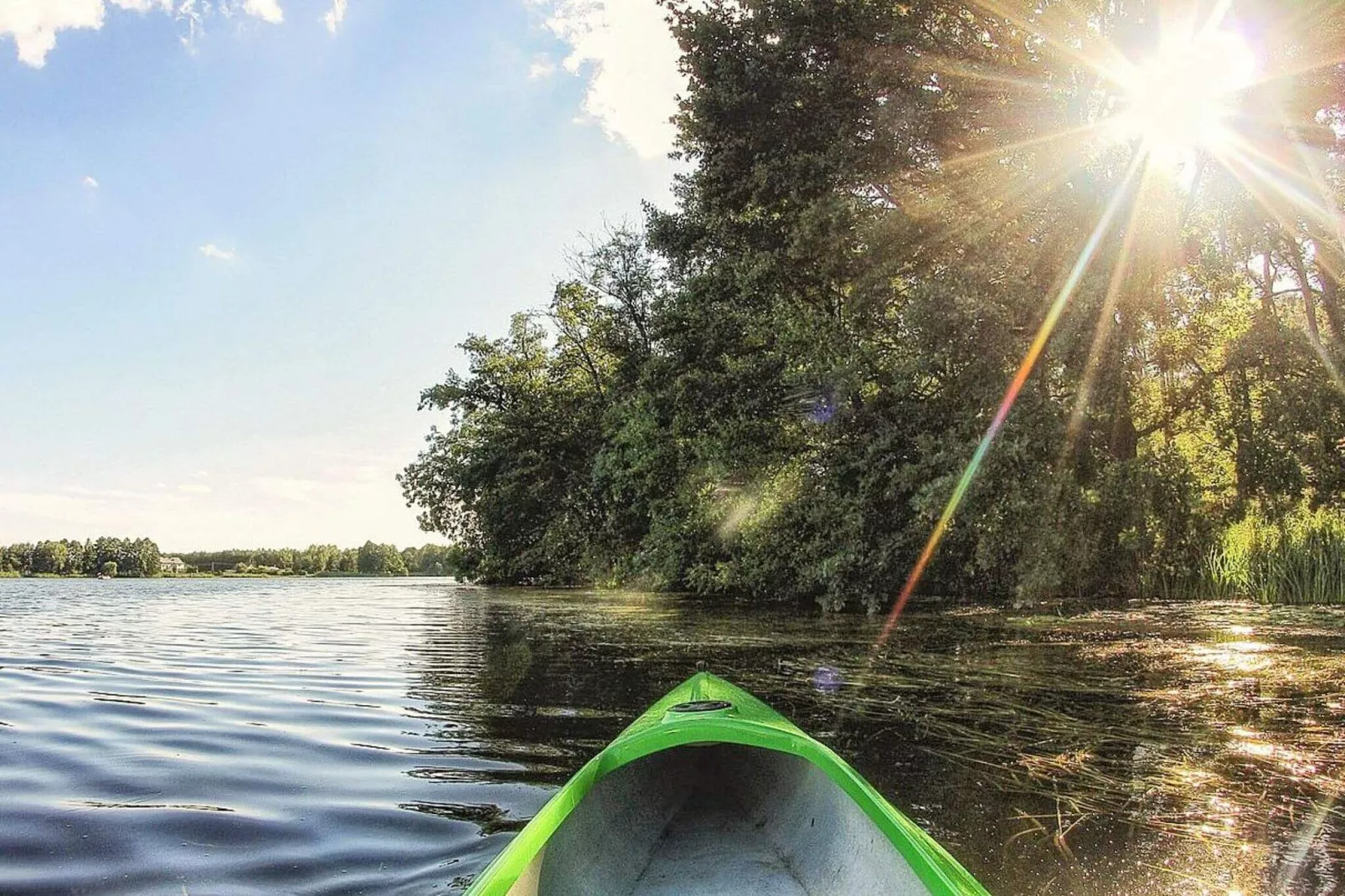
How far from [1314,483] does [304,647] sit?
16.1m

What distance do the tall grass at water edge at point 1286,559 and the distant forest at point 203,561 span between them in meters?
82.6

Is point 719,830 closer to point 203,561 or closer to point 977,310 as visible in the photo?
point 977,310

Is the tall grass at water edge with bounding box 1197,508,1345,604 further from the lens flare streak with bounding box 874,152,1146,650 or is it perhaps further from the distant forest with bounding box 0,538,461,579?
the distant forest with bounding box 0,538,461,579

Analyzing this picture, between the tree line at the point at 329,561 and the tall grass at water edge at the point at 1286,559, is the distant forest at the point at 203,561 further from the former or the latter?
the tall grass at water edge at the point at 1286,559

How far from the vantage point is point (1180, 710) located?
6078 mm

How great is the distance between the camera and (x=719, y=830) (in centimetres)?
385

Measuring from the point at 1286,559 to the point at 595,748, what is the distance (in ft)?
50.5

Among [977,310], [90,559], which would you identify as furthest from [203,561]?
[977,310]

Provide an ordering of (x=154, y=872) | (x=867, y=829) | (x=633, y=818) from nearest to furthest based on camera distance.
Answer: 1. (x=867, y=829)
2. (x=154, y=872)
3. (x=633, y=818)

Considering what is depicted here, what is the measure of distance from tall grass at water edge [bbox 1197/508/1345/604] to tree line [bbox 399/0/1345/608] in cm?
23

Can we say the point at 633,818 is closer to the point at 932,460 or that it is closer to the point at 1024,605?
the point at 932,460

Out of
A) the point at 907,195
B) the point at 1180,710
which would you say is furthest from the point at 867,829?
the point at 907,195

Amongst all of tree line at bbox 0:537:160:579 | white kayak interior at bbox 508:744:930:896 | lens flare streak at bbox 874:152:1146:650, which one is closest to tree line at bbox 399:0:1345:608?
lens flare streak at bbox 874:152:1146:650

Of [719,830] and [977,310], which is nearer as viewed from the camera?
[719,830]
